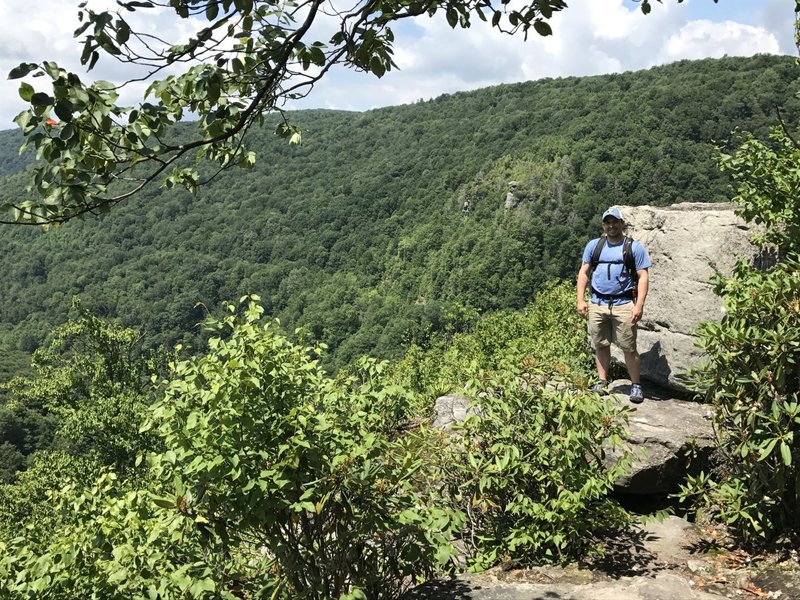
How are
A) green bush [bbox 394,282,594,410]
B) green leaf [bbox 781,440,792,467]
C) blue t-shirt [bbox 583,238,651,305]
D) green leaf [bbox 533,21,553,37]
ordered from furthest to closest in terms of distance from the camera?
green bush [bbox 394,282,594,410], blue t-shirt [bbox 583,238,651,305], green leaf [bbox 781,440,792,467], green leaf [bbox 533,21,553,37]

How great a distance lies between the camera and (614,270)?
20.0ft

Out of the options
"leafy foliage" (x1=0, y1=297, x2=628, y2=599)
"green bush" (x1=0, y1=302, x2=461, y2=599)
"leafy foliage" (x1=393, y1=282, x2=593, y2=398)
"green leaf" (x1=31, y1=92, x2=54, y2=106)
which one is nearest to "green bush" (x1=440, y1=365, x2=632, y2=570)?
"leafy foliage" (x1=0, y1=297, x2=628, y2=599)

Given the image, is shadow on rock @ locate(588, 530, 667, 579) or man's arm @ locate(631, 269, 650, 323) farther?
man's arm @ locate(631, 269, 650, 323)

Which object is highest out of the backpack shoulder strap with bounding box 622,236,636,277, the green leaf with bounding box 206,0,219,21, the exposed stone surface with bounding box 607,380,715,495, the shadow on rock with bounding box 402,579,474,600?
the green leaf with bounding box 206,0,219,21

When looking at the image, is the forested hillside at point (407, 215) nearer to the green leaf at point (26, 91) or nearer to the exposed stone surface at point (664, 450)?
the exposed stone surface at point (664, 450)

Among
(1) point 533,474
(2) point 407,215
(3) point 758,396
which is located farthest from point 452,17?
(2) point 407,215

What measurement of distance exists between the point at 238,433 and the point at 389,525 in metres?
0.87

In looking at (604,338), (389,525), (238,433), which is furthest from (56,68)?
(604,338)

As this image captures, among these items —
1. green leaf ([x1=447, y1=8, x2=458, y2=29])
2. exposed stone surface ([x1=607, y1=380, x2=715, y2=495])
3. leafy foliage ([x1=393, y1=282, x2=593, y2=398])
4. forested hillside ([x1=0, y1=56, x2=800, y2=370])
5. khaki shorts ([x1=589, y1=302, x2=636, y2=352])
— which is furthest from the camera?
forested hillside ([x1=0, y1=56, x2=800, y2=370])

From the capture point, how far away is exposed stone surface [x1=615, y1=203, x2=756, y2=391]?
623 cm

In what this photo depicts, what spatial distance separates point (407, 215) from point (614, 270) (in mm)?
117375

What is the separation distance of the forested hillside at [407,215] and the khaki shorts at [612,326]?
5738cm

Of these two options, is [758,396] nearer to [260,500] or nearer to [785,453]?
[785,453]

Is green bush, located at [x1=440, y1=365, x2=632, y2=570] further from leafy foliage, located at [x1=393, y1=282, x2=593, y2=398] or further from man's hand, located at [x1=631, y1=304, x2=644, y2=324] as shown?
man's hand, located at [x1=631, y1=304, x2=644, y2=324]
